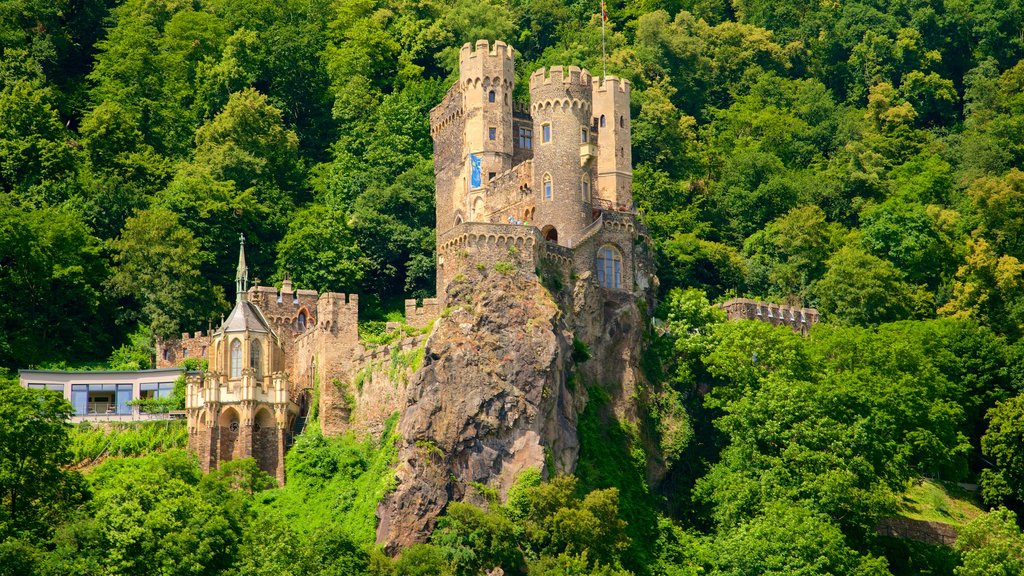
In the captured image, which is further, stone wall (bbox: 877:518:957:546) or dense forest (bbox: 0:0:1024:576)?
stone wall (bbox: 877:518:957:546)

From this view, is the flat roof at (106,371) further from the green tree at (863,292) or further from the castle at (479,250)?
the green tree at (863,292)

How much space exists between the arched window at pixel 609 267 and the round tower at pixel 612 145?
2.84 metres

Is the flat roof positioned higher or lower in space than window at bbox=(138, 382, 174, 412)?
higher

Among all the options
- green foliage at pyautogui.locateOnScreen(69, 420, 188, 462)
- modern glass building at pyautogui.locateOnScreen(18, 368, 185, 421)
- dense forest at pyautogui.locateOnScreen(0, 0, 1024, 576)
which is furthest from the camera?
modern glass building at pyautogui.locateOnScreen(18, 368, 185, 421)

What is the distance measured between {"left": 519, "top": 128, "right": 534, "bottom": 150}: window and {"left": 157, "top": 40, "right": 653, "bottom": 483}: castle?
2.0 inches

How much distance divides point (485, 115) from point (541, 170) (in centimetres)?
724

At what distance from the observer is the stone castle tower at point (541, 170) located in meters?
88.1

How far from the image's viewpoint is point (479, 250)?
84062mm

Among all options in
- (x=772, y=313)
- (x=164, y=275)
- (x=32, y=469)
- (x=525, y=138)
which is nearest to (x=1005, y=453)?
(x=772, y=313)

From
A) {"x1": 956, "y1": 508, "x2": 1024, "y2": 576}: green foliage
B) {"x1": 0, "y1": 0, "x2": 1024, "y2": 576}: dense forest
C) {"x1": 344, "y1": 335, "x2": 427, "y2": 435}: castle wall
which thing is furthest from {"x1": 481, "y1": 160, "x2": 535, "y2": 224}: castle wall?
{"x1": 956, "y1": 508, "x2": 1024, "y2": 576}: green foliage

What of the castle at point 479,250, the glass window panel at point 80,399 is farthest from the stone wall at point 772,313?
the glass window panel at point 80,399

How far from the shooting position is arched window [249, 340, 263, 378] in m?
87.3

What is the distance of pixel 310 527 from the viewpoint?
8044 cm

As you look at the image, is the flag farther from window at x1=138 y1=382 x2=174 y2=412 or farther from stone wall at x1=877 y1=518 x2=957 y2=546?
stone wall at x1=877 y1=518 x2=957 y2=546
